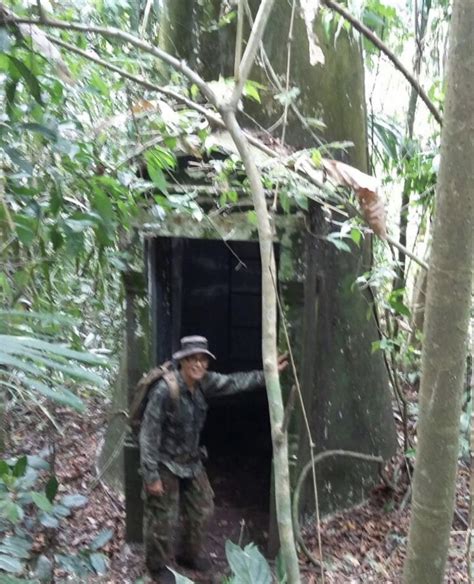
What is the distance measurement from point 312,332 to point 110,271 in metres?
2.20

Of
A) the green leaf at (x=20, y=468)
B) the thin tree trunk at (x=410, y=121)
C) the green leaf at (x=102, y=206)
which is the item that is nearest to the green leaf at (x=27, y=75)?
the green leaf at (x=102, y=206)

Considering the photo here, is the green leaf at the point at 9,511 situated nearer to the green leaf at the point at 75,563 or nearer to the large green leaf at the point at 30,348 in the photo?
the green leaf at the point at 75,563

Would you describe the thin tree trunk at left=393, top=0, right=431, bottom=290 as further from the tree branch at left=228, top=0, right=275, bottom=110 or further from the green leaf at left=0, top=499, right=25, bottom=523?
the green leaf at left=0, top=499, right=25, bottom=523

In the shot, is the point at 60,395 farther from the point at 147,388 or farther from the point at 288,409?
the point at 147,388

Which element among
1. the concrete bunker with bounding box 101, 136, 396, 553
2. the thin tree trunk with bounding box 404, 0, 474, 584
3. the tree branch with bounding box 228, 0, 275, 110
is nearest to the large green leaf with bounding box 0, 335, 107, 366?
the thin tree trunk with bounding box 404, 0, 474, 584

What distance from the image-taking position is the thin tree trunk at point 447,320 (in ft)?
5.58

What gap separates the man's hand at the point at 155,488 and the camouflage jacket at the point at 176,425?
1.2 inches

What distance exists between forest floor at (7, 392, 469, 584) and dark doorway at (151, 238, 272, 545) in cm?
103

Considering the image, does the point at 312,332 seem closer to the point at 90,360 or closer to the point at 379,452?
the point at 379,452

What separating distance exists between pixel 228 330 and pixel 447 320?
18.1ft

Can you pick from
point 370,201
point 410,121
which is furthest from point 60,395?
point 410,121

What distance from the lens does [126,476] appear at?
15.1 feet

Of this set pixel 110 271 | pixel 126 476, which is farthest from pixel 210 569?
pixel 110 271

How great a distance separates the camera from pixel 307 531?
4695 mm
